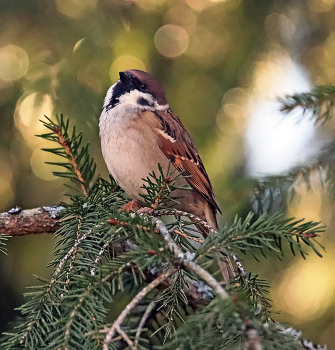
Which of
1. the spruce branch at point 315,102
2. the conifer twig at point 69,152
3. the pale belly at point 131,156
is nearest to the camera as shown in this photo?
the conifer twig at point 69,152

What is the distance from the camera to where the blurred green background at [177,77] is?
2621 millimetres

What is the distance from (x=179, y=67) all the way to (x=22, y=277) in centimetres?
158

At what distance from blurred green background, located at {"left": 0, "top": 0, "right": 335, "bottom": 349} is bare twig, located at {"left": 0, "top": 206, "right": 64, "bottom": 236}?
791 mm

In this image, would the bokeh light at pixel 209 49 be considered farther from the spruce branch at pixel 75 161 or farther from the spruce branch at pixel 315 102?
the spruce branch at pixel 75 161

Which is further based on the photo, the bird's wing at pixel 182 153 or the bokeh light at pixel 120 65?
the bokeh light at pixel 120 65

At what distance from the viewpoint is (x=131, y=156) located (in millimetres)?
2404

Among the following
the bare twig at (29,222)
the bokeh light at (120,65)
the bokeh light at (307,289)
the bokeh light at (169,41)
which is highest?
the bokeh light at (169,41)

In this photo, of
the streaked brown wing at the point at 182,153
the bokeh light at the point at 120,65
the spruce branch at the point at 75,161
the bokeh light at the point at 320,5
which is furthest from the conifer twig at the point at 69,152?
the bokeh light at the point at 320,5

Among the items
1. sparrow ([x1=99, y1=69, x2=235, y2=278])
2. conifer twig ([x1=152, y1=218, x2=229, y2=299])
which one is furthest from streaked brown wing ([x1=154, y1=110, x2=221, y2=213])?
conifer twig ([x1=152, y1=218, x2=229, y2=299])

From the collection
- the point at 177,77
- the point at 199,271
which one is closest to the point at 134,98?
the point at 177,77

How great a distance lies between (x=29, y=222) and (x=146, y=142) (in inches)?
32.6

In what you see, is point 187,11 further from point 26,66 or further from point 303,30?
point 26,66

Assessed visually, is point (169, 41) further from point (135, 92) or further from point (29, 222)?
point (29, 222)

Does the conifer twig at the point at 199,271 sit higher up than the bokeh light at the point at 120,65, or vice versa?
the bokeh light at the point at 120,65
